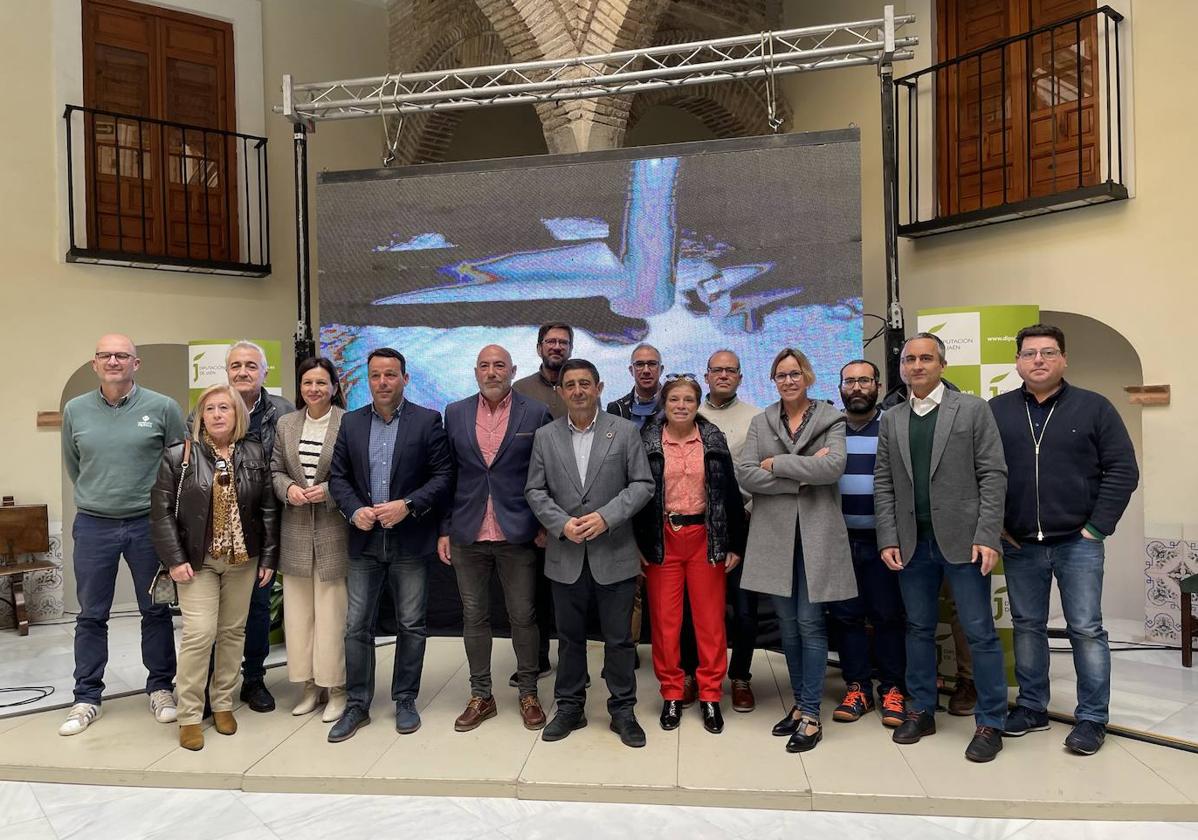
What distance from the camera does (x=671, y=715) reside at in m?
3.57

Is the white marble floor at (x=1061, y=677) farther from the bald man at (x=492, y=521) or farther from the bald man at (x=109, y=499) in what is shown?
the bald man at (x=492, y=521)

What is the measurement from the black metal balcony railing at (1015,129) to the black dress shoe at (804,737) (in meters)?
3.64

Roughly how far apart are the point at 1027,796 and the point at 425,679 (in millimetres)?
2657

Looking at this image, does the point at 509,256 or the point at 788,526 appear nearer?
the point at 788,526

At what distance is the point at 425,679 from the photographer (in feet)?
14.2

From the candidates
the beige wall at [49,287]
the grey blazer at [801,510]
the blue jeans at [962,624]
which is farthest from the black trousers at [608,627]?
the beige wall at [49,287]

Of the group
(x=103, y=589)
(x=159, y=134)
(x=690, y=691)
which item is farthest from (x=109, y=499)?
(x=159, y=134)

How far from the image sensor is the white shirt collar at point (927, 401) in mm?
3328

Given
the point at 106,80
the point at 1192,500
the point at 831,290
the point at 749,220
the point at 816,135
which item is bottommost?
the point at 1192,500

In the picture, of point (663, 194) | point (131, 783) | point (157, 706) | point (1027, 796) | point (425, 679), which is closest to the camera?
point (1027, 796)

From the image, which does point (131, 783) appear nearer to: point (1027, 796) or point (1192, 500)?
point (1027, 796)

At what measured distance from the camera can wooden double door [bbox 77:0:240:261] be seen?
6613 mm

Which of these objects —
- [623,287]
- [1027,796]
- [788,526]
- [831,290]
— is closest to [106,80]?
[623,287]

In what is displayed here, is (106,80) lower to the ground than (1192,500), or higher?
higher
